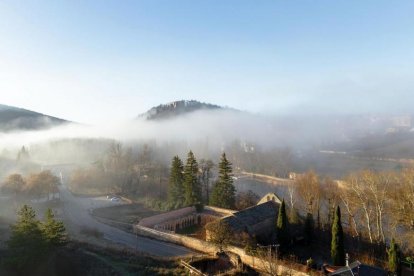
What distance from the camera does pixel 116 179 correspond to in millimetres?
59094

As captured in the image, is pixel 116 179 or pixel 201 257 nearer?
pixel 201 257

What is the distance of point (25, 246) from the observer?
23719mm

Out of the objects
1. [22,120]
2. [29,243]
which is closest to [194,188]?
[29,243]

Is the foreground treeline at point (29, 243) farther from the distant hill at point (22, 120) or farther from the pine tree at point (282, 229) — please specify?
the distant hill at point (22, 120)

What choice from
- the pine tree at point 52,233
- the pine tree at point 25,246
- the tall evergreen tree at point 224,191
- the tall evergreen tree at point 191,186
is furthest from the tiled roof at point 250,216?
the pine tree at point 25,246

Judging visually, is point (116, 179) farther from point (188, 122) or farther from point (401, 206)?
point (188, 122)

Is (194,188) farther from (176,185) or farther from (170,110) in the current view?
(170,110)

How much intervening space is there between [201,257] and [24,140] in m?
111

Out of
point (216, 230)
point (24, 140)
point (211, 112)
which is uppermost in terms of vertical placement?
point (211, 112)

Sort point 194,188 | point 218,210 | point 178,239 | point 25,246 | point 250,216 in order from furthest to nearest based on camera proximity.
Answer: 1. point 194,188
2. point 218,210
3. point 250,216
4. point 178,239
5. point 25,246

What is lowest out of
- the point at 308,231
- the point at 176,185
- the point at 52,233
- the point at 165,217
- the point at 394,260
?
the point at 308,231

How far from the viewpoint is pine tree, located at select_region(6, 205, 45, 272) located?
2359cm

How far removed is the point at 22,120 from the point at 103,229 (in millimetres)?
127499

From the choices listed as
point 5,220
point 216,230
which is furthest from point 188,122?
point 216,230
